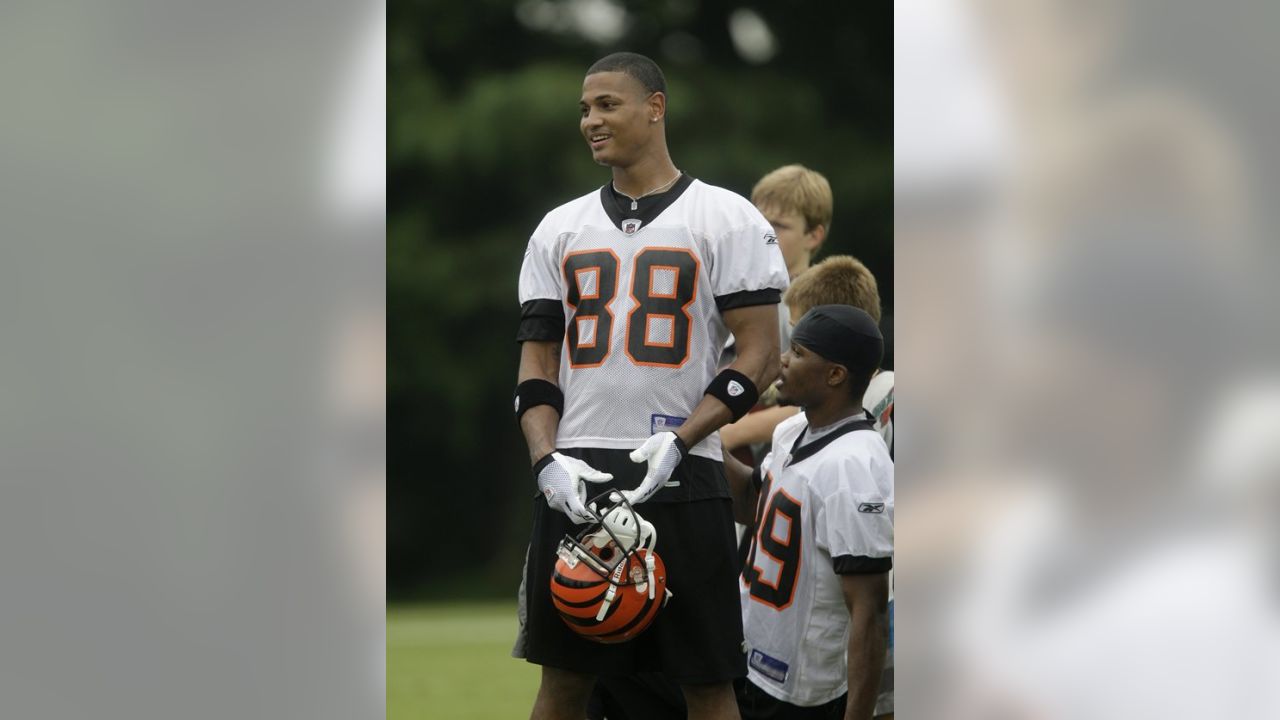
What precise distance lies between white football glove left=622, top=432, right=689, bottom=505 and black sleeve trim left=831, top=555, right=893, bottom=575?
50cm

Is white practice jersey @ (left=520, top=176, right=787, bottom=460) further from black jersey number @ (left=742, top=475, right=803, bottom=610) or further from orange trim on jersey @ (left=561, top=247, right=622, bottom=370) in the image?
black jersey number @ (left=742, top=475, right=803, bottom=610)

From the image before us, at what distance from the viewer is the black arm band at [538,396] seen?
11.7 feet

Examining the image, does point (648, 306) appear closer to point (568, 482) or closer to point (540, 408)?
point (540, 408)

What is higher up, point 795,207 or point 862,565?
point 795,207

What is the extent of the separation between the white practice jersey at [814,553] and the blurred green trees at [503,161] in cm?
1264

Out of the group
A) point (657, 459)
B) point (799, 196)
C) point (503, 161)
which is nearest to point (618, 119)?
point (657, 459)

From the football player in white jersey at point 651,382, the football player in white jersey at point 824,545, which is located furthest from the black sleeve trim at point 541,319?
the football player in white jersey at point 824,545

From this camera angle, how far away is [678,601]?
3412 millimetres

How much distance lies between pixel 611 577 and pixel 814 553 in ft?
2.29
